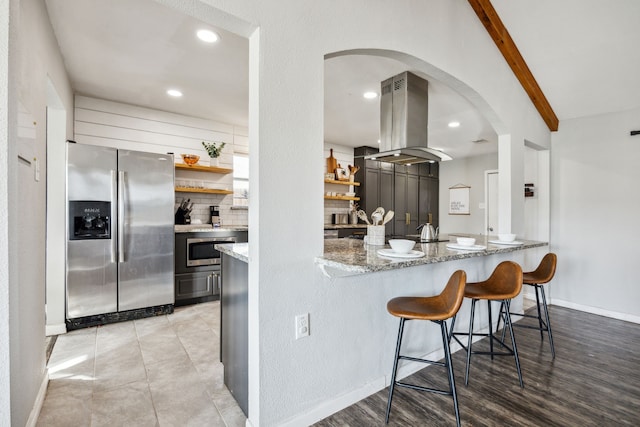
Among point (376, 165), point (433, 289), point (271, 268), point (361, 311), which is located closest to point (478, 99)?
point (433, 289)

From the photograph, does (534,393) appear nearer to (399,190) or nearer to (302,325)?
(302,325)

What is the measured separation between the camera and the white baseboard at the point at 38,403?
1.66 meters

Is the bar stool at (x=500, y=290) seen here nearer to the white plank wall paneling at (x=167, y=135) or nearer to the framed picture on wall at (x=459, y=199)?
the white plank wall paneling at (x=167, y=135)

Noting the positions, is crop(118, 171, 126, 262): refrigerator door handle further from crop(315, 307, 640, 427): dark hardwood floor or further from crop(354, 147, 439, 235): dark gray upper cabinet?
crop(354, 147, 439, 235): dark gray upper cabinet

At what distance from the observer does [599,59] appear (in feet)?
10.3

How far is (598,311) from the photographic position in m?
3.83

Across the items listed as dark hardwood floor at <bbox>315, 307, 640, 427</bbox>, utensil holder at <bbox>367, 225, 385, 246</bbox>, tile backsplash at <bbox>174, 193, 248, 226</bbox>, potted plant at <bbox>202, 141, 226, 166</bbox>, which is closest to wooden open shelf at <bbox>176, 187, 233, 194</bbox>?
tile backsplash at <bbox>174, 193, 248, 226</bbox>

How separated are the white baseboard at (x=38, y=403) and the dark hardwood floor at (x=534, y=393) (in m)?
1.54

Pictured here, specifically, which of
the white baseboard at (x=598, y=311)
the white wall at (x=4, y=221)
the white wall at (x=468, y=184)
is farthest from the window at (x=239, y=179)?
the white wall at (x=468, y=184)

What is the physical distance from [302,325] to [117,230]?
8.64 ft

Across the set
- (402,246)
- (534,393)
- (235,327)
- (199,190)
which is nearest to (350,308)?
(402,246)

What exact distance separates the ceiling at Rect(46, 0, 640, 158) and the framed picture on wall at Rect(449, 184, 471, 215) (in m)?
3.04

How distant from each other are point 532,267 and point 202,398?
4.23m

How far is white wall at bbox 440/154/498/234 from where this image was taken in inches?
261
